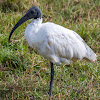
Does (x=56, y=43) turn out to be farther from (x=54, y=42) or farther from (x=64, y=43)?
(x=64, y=43)

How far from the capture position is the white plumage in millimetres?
3768

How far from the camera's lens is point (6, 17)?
233 inches

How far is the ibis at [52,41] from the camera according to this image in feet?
12.4

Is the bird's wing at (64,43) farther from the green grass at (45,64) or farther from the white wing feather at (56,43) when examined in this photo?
the green grass at (45,64)

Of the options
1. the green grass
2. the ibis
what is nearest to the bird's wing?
the ibis

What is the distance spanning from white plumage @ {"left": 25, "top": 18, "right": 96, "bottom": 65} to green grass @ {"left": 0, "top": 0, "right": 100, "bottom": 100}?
1.67 ft

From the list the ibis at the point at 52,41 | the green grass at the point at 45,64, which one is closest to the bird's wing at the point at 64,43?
the ibis at the point at 52,41

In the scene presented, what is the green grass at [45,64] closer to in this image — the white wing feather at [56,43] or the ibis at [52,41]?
the ibis at [52,41]

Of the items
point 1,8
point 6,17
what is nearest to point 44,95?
point 6,17

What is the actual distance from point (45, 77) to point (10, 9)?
2.49m

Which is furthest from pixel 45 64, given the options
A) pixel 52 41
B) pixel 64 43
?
pixel 52 41

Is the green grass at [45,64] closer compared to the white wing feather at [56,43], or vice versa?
the white wing feather at [56,43]

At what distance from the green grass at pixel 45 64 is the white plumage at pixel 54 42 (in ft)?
1.67

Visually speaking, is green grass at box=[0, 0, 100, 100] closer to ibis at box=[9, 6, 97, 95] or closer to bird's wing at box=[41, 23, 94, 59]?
ibis at box=[9, 6, 97, 95]
